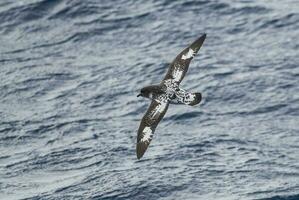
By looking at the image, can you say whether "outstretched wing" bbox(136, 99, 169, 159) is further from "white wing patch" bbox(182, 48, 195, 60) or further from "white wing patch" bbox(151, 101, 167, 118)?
"white wing patch" bbox(182, 48, 195, 60)

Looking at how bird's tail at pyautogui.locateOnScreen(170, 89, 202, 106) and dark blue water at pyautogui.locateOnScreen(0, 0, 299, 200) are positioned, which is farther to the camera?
dark blue water at pyautogui.locateOnScreen(0, 0, 299, 200)

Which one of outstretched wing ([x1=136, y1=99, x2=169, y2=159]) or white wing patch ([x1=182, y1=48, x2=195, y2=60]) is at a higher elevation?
white wing patch ([x1=182, y1=48, x2=195, y2=60])

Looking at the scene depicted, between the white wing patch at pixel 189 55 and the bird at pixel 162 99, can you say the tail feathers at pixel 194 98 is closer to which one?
the bird at pixel 162 99

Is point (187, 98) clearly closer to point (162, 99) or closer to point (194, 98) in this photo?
point (194, 98)

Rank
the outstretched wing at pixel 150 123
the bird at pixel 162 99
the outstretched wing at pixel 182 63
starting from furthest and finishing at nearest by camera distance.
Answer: the outstretched wing at pixel 182 63 < the bird at pixel 162 99 < the outstretched wing at pixel 150 123

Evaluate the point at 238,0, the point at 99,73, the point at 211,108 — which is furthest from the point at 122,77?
the point at 238,0

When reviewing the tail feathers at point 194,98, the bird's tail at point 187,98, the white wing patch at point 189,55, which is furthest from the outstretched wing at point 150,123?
the white wing patch at point 189,55

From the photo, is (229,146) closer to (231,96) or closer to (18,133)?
(231,96)

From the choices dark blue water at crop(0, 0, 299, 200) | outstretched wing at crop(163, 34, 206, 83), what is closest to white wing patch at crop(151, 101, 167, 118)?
outstretched wing at crop(163, 34, 206, 83)

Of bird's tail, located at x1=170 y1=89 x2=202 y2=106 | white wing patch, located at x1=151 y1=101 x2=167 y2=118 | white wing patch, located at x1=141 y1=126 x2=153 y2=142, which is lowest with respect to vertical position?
white wing patch, located at x1=141 y1=126 x2=153 y2=142
